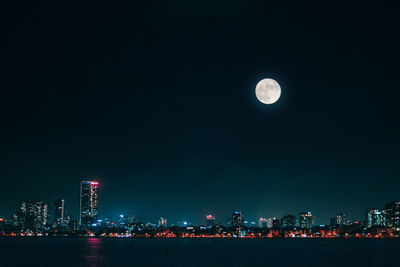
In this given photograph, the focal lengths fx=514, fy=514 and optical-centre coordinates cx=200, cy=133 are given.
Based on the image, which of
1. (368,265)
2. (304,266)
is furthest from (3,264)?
(368,265)

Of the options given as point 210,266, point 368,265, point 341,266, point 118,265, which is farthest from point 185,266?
point 368,265

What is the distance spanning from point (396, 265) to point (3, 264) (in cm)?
7614

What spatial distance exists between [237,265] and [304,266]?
42.4ft

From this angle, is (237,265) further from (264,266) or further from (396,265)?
(396,265)

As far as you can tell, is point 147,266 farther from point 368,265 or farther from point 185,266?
point 368,265

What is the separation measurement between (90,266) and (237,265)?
27211 millimetres

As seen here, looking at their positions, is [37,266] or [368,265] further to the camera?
[368,265]

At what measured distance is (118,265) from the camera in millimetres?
96312

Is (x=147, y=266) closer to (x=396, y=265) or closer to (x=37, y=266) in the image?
(x=37, y=266)

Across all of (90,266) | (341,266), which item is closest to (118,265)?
(90,266)

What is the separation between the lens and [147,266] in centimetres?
9488

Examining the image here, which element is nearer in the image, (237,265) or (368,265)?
(237,265)

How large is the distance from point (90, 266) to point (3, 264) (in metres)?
18.0

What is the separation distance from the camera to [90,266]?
3684 inches
